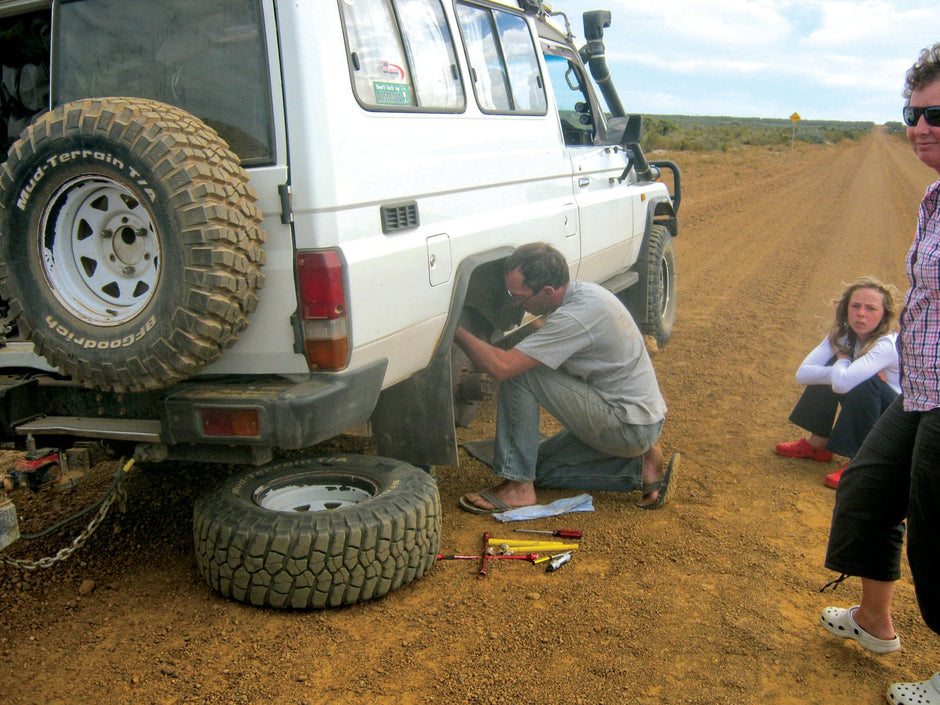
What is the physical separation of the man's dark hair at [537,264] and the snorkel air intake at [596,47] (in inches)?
117

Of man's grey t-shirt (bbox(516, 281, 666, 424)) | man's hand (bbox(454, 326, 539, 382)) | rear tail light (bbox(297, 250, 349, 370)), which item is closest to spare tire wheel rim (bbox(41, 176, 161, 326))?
rear tail light (bbox(297, 250, 349, 370))

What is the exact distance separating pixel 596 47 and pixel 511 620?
463 centimetres

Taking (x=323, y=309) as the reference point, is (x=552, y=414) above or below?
below

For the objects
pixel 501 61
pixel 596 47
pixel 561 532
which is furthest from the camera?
pixel 596 47

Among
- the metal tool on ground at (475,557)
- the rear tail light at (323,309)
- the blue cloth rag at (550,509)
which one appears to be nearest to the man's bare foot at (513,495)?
the blue cloth rag at (550,509)

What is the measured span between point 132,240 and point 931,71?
252 cm

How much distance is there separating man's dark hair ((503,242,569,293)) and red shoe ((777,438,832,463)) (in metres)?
1.91

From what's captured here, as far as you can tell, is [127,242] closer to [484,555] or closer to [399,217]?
[399,217]

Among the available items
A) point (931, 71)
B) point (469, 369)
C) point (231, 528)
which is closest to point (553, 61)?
point (469, 369)

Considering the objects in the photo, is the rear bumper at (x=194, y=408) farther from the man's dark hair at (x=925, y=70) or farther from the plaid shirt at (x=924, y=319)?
the man's dark hair at (x=925, y=70)

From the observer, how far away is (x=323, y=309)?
298 centimetres

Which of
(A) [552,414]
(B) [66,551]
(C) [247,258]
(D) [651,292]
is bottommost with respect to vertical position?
(B) [66,551]

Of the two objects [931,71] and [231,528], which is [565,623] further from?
[931,71]

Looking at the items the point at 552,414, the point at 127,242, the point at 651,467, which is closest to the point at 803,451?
the point at 651,467
